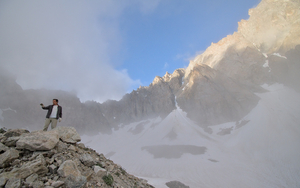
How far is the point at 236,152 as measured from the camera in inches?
2143

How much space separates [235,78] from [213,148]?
5481cm

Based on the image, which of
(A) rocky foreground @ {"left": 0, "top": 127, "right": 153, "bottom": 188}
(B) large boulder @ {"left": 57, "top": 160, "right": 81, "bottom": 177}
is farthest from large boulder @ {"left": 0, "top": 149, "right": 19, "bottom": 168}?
(B) large boulder @ {"left": 57, "top": 160, "right": 81, "bottom": 177}

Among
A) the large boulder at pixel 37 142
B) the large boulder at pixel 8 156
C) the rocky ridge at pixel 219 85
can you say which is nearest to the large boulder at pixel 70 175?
the large boulder at pixel 37 142

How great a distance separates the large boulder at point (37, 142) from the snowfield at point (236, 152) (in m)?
24.0

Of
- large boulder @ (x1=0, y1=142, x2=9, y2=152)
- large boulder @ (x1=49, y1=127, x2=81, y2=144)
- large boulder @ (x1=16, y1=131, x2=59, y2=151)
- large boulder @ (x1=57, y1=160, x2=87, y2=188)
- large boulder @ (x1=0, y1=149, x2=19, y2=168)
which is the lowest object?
large boulder @ (x1=57, y1=160, x2=87, y2=188)

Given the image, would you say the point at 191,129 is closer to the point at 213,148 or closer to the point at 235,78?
the point at 213,148

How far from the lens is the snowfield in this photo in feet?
119

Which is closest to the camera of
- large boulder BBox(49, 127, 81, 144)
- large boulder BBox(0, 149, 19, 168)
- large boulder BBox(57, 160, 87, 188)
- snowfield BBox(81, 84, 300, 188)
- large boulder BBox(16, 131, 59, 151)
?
large boulder BBox(0, 149, 19, 168)

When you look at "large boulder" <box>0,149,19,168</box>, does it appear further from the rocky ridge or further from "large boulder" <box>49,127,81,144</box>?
the rocky ridge

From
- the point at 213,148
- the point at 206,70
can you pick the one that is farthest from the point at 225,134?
the point at 206,70

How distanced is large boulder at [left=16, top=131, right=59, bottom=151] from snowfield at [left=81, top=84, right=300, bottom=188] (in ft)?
78.8

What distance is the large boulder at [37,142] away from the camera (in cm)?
445

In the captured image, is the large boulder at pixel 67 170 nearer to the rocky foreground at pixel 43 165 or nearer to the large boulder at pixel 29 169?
the rocky foreground at pixel 43 165

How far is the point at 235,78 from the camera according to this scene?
305 ft
